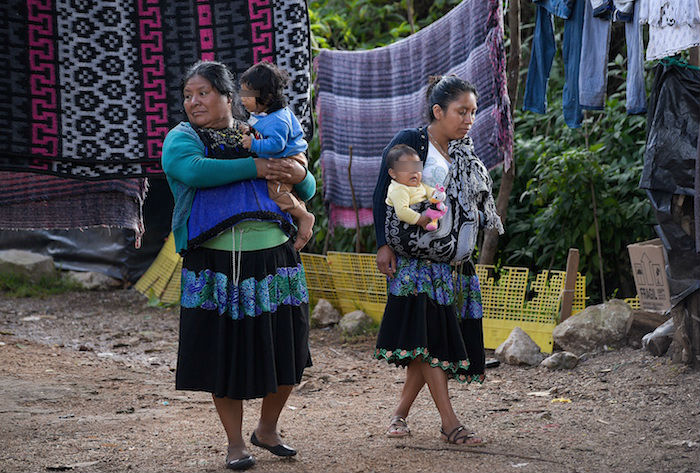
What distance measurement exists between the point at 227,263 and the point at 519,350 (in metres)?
2.94

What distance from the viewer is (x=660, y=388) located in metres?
4.70

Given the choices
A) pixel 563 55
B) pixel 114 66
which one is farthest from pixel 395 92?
pixel 114 66

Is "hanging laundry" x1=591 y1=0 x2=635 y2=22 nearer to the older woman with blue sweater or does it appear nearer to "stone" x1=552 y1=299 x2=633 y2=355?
"stone" x1=552 y1=299 x2=633 y2=355

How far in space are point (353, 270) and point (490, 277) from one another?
1.43 m

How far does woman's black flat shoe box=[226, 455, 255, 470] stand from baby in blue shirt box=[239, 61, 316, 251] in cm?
103

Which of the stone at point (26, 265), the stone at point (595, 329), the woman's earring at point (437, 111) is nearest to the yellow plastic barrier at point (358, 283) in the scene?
the stone at point (595, 329)

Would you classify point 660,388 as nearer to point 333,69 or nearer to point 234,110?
point 234,110

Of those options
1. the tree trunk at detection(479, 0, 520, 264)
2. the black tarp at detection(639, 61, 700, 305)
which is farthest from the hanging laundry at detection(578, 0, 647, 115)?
the tree trunk at detection(479, 0, 520, 264)

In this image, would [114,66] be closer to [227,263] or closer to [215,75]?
[215,75]

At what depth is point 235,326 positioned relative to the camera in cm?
337

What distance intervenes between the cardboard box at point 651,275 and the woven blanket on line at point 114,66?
8.18ft

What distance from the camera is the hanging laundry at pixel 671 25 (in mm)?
4355

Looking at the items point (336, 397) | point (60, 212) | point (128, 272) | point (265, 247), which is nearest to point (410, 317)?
point (265, 247)

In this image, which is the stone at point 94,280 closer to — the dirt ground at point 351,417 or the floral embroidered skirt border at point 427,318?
the dirt ground at point 351,417
